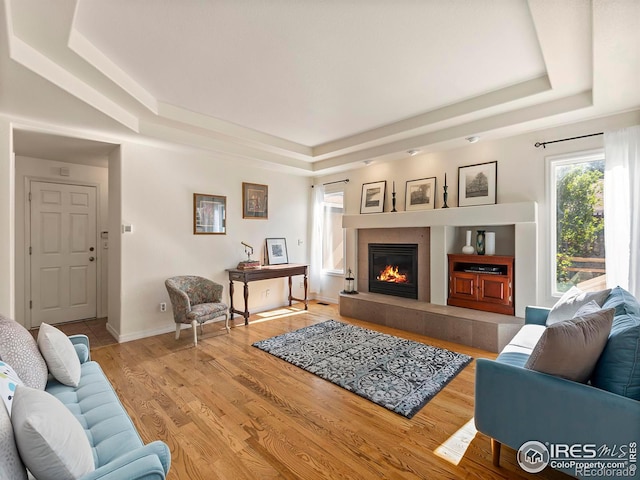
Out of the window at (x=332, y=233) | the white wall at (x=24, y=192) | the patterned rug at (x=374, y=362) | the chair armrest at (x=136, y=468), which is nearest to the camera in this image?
the chair armrest at (x=136, y=468)

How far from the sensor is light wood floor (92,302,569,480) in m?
1.77

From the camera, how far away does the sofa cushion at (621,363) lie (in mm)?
1421

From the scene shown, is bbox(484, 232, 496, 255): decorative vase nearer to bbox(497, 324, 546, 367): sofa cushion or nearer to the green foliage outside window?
the green foliage outside window

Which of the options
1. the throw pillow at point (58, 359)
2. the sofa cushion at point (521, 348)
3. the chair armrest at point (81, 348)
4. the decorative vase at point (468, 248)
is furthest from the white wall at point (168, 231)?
the sofa cushion at point (521, 348)

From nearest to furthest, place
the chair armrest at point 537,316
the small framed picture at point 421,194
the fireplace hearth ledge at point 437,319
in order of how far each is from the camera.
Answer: the chair armrest at point 537,316, the fireplace hearth ledge at point 437,319, the small framed picture at point 421,194

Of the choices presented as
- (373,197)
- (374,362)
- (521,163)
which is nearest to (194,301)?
(374,362)

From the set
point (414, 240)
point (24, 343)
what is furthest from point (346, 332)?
point (24, 343)

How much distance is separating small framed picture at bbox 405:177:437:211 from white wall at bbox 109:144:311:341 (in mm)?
2346

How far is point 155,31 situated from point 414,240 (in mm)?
3990

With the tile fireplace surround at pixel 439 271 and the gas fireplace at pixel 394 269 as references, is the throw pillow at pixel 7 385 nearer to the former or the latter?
the tile fireplace surround at pixel 439 271

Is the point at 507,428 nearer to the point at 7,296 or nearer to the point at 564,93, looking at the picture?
the point at 564,93

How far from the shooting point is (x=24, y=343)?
1.72 metres

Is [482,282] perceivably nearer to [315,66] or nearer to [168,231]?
[315,66]

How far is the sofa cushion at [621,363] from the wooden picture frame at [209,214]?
442cm
